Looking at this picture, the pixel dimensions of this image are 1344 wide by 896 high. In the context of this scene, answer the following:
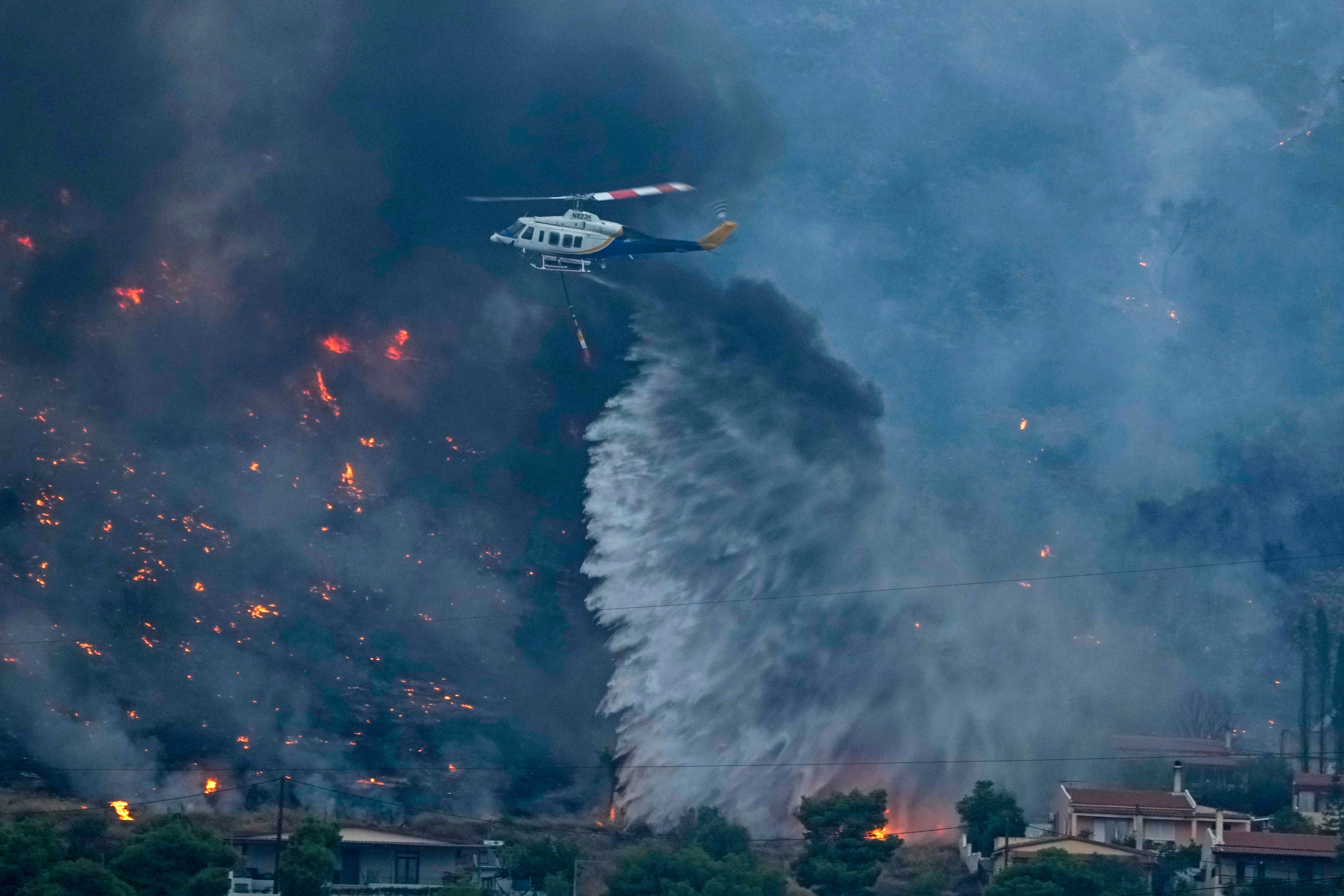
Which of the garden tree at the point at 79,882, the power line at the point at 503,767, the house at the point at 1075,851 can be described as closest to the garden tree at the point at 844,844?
the house at the point at 1075,851

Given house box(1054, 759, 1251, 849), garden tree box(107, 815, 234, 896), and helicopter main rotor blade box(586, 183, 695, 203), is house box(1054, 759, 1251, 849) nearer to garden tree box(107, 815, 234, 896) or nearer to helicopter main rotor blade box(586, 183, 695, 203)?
helicopter main rotor blade box(586, 183, 695, 203)

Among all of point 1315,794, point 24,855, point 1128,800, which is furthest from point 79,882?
point 1315,794

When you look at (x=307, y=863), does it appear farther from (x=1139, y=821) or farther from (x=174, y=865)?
(x=1139, y=821)

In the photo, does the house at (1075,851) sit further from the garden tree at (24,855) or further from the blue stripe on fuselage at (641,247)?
the garden tree at (24,855)

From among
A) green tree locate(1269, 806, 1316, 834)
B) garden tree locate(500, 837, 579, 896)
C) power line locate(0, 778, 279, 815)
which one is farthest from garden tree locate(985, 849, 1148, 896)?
power line locate(0, 778, 279, 815)

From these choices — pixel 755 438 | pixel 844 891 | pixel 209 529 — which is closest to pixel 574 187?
pixel 755 438

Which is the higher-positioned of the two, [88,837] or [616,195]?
[616,195]
